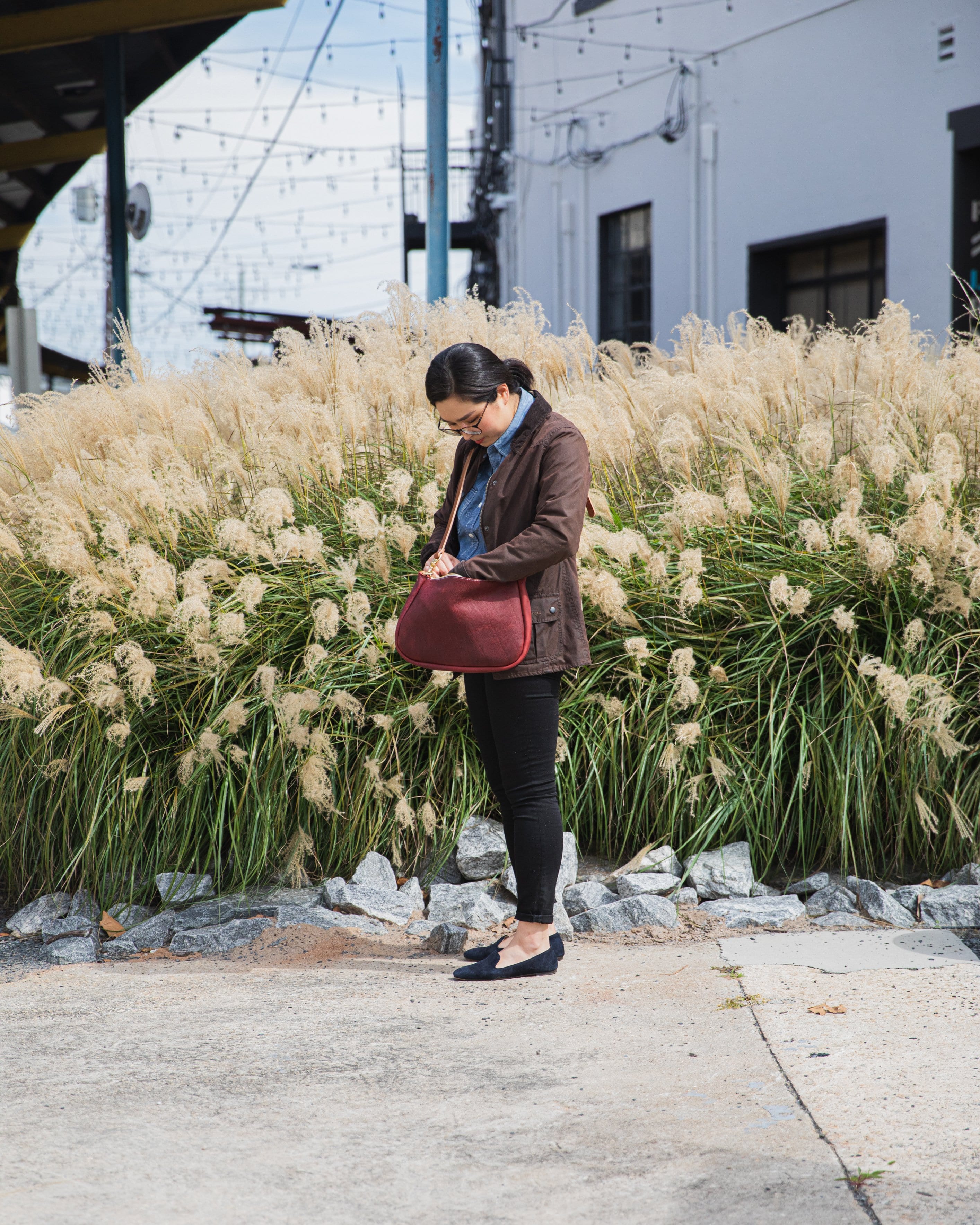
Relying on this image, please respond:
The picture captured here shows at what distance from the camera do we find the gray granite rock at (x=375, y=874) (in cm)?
414

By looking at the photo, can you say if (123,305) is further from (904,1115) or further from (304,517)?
(904,1115)

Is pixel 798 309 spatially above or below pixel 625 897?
above

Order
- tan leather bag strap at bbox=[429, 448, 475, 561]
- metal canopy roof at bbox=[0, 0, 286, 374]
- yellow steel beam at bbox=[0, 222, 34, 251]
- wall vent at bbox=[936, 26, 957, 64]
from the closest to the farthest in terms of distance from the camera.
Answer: tan leather bag strap at bbox=[429, 448, 475, 561]
wall vent at bbox=[936, 26, 957, 64]
metal canopy roof at bbox=[0, 0, 286, 374]
yellow steel beam at bbox=[0, 222, 34, 251]

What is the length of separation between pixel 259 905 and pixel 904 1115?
2371 mm

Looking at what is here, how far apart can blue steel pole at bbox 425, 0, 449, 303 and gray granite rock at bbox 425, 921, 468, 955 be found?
5.10 meters

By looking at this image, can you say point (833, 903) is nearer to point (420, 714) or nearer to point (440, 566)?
point (420, 714)

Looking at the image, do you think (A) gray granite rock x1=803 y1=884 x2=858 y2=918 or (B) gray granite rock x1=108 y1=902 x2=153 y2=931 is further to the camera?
(B) gray granite rock x1=108 y1=902 x2=153 y2=931

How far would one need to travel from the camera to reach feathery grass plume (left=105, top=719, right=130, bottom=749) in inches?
160

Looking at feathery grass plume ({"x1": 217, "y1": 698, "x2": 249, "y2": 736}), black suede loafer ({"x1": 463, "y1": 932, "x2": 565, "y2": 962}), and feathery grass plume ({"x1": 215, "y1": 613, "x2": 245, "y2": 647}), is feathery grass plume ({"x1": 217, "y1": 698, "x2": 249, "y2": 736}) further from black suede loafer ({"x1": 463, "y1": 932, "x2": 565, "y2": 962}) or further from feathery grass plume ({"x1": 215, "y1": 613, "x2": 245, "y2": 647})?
black suede loafer ({"x1": 463, "y1": 932, "x2": 565, "y2": 962})

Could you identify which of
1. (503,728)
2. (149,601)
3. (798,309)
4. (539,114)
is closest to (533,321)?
(149,601)

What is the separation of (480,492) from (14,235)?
58.3ft

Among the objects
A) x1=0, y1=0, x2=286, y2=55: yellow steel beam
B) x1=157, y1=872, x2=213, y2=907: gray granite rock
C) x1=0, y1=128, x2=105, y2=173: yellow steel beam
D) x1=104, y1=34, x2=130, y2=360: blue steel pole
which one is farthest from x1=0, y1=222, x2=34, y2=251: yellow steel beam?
x1=157, y1=872, x2=213, y2=907: gray granite rock

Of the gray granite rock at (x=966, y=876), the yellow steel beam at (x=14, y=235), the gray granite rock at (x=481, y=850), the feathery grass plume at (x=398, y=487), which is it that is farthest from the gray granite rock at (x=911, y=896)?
the yellow steel beam at (x=14, y=235)

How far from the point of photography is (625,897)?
157 inches
